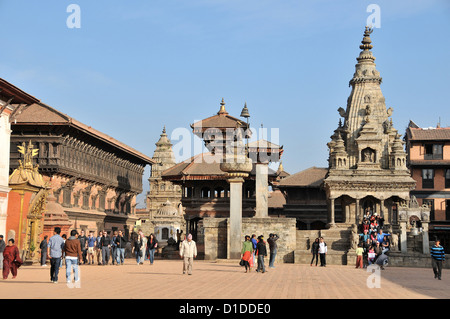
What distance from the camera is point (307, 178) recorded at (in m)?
69.6

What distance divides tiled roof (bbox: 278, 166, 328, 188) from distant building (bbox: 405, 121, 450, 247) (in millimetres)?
9198

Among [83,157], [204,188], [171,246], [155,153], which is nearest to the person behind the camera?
[171,246]

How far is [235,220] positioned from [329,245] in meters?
7.80

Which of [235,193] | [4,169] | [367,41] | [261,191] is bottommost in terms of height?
[235,193]

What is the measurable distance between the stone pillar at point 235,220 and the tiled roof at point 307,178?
111ft

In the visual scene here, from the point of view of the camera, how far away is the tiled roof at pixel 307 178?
68438mm

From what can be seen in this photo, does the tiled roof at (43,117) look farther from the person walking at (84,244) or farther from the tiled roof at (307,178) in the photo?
the tiled roof at (307,178)

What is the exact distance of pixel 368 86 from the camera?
204ft

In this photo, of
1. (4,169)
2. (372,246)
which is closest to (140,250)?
(4,169)

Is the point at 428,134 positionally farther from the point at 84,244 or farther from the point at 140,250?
the point at 84,244
